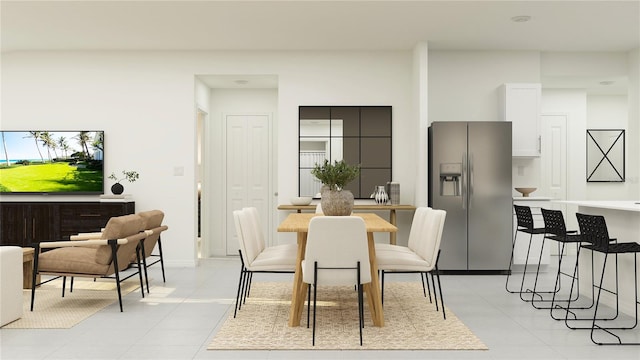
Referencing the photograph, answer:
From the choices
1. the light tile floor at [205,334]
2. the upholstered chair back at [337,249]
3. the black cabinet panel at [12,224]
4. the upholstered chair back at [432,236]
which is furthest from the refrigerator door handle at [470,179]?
the black cabinet panel at [12,224]

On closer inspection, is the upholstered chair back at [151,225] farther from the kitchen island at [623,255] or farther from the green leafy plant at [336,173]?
the kitchen island at [623,255]

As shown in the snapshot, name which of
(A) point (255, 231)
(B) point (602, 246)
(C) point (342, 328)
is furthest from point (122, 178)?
(B) point (602, 246)

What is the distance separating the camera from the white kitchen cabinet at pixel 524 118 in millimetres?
6766

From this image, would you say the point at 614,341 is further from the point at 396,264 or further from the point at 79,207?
the point at 79,207

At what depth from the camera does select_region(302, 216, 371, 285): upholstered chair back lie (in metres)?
3.66

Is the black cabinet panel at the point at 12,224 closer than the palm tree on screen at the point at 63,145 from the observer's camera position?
Yes

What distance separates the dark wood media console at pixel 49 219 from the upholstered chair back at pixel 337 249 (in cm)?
375

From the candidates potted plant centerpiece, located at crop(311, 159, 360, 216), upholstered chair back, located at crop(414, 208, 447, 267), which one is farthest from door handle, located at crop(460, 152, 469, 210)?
potted plant centerpiece, located at crop(311, 159, 360, 216)

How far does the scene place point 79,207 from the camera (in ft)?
21.7

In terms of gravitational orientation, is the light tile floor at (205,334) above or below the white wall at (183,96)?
below

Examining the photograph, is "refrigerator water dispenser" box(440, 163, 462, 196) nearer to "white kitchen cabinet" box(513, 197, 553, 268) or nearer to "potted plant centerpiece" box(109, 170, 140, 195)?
"white kitchen cabinet" box(513, 197, 553, 268)

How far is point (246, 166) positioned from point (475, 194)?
336cm

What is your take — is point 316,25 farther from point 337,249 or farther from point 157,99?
point 337,249

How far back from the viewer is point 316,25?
594cm
